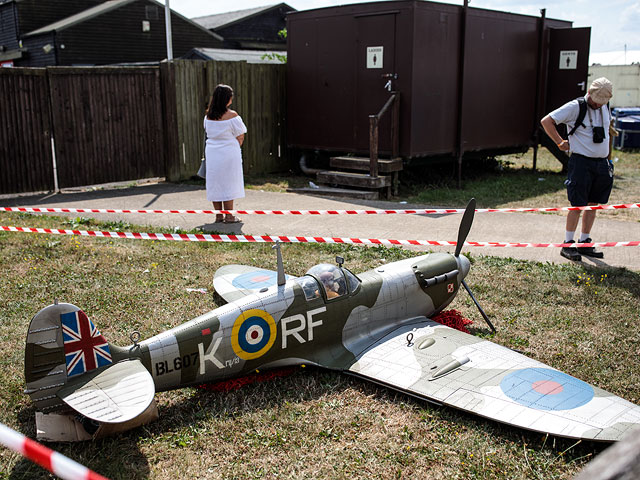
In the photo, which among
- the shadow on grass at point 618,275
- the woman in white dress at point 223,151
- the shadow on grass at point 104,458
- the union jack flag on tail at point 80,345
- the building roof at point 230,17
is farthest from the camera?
the building roof at point 230,17

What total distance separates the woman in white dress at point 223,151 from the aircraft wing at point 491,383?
457 centimetres

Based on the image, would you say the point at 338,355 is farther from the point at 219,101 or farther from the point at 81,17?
the point at 81,17

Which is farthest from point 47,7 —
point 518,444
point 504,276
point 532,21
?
point 518,444

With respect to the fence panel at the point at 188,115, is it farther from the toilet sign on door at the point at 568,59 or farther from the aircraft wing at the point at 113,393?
the aircraft wing at the point at 113,393

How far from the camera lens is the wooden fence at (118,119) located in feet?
37.4

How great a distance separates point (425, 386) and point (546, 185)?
403 inches

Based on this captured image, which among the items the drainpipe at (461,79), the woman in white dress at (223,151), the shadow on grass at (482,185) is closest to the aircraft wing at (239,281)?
the woman in white dress at (223,151)

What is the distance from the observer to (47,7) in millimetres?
33500

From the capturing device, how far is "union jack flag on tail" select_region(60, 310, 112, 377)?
3797 millimetres

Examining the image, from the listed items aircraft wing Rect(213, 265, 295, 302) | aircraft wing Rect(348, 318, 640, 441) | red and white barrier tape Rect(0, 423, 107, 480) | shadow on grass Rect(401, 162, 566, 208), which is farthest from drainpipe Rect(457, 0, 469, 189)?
red and white barrier tape Rect(0, 423, 107, 480)

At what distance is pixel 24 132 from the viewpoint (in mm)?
11391

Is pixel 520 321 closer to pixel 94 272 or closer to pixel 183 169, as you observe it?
pixel 94 272

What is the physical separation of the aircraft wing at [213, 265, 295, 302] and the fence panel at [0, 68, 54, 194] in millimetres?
6845

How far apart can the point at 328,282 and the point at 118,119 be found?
9.24m
